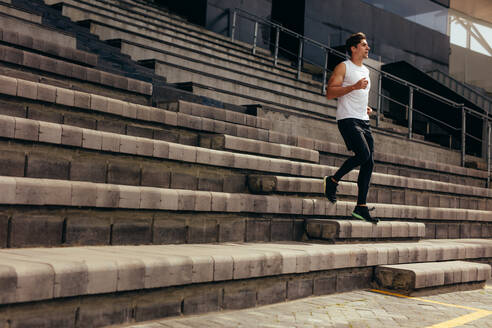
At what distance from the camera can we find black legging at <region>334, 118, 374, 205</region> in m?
5.49

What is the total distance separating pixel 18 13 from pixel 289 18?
36.1ft

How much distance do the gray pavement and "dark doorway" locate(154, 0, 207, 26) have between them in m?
11.2

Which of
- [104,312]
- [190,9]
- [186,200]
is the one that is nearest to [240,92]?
[186,200]

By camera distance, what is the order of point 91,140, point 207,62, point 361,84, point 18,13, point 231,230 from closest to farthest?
point 91,140 → point 231,230 → point 361,84 → point 18,13 → point 207,62

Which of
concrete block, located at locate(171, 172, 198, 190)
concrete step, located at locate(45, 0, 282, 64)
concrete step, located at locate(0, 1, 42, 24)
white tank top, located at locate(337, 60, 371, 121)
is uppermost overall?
concrete step, located at locate(45, 0, 282, 64)

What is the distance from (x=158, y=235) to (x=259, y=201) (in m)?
1.09

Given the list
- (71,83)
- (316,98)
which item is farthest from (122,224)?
(316,98)

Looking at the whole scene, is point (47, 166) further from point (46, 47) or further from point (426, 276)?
point (426, 276)

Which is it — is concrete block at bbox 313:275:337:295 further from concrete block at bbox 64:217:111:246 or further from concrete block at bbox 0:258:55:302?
concrete block at bbox 0:258:55:302

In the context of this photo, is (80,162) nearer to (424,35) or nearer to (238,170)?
(238,170)

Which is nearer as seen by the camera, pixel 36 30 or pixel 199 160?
pixel 199 160

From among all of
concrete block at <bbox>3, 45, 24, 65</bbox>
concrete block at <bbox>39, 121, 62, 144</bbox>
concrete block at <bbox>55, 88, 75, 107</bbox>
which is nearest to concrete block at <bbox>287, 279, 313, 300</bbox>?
concrete block at <bbox>39, 121, 62, 144</bbox>

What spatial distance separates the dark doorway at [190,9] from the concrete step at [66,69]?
8926mm

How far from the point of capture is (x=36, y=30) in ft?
20.6
